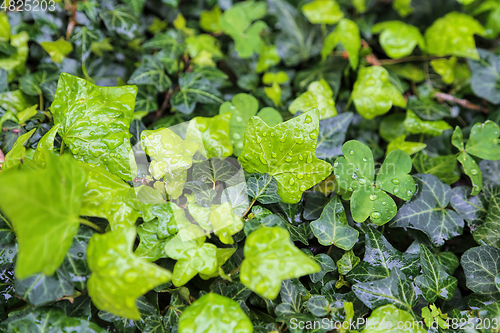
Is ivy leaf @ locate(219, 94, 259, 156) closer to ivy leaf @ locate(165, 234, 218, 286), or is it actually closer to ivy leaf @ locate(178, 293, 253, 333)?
ivy leaf @ locate(165, 234, 218, 286)

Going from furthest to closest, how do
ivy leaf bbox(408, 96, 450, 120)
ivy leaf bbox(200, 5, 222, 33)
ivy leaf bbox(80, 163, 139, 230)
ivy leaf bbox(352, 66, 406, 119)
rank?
ivy leaf bbox(200, 5, 222, 33) < ivy leaf bbox(408, 96, 450, 120) < ivy leaf bbox(352, 66, 406, 119) < ivy leaf bbox(80, 163, 139, 230)

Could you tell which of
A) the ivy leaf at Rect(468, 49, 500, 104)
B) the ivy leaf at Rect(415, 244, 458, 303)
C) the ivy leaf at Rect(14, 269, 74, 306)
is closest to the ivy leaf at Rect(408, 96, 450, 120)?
the ivy leaf at Rect(468, 49, 500, 104)

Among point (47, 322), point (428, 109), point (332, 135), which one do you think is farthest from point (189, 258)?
point (428, 109)

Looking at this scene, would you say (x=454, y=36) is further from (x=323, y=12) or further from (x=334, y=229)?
(x=334, y=229)

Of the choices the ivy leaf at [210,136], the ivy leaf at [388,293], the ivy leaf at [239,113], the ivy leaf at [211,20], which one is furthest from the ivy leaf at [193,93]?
the ivy leaf at [388,293]

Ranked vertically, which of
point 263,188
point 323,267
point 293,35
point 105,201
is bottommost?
point 323,267
